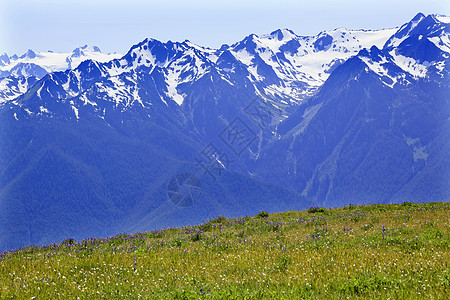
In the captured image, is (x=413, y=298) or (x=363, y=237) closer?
(x=413, y=298)


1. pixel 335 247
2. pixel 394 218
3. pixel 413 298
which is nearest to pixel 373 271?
pixel 413 298

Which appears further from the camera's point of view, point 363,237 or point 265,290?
point 363,237

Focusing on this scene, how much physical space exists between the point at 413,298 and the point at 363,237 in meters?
8.38

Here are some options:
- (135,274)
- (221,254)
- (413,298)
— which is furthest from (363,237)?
(135,274)

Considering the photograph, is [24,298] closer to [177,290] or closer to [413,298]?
[177,290]

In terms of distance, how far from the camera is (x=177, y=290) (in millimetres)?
10352

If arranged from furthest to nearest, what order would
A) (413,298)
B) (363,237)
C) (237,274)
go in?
(363,237) < (237,274) < (413,298)

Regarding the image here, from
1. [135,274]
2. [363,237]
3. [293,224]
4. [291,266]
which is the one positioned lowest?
[135,274]

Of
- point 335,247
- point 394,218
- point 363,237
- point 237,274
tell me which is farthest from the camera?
point 394,218

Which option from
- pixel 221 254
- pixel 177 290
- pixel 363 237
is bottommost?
pixel 177 290

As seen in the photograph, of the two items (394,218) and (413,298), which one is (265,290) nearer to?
(413,298)

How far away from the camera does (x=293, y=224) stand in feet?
81.7

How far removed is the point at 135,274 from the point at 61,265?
117 inches

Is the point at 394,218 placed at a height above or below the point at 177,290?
above
